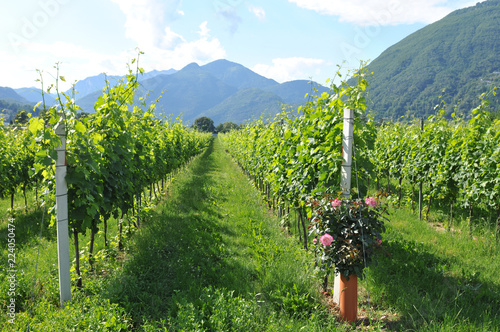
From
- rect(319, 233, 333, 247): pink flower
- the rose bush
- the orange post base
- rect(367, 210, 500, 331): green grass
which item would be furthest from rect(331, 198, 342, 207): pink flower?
the orange post base

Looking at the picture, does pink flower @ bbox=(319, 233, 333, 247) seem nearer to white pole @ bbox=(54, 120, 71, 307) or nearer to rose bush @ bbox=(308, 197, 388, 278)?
rose bush @ bbox=(308, 197, 388, 278)

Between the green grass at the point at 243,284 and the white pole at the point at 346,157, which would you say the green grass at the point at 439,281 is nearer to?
the green grass at the point at 243,284

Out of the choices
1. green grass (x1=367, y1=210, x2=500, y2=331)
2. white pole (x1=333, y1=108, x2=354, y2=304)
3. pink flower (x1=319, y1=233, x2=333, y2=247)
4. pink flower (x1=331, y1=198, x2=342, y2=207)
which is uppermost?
white pole (x1=333, y1=108, x2=354, y2=304)

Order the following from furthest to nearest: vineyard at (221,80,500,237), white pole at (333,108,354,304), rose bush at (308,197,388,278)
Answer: vineyard at (221,80,500,237), white pole at (333,108,354,304), rose bush at (308,197,388,278)

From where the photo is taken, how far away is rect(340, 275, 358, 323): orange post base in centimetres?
308

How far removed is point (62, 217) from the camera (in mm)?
3199

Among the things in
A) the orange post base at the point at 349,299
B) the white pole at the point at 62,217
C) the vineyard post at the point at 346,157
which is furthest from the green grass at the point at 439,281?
the white pole at the point at 62,217

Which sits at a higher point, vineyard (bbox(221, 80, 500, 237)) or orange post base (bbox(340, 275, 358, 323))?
vineyard (bbox(221, 80, 500, 237))

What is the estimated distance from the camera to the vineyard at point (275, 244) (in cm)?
305

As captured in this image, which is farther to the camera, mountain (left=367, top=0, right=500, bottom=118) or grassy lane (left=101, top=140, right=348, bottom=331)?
mountain (left=367, top=0, right=500, bottom=118)

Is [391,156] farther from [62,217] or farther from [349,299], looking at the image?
[62,217]

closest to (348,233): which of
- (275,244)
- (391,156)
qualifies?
(275,244)

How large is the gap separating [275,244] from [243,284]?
4.80 feet

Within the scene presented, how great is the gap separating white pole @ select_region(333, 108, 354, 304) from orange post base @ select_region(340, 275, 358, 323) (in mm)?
181
